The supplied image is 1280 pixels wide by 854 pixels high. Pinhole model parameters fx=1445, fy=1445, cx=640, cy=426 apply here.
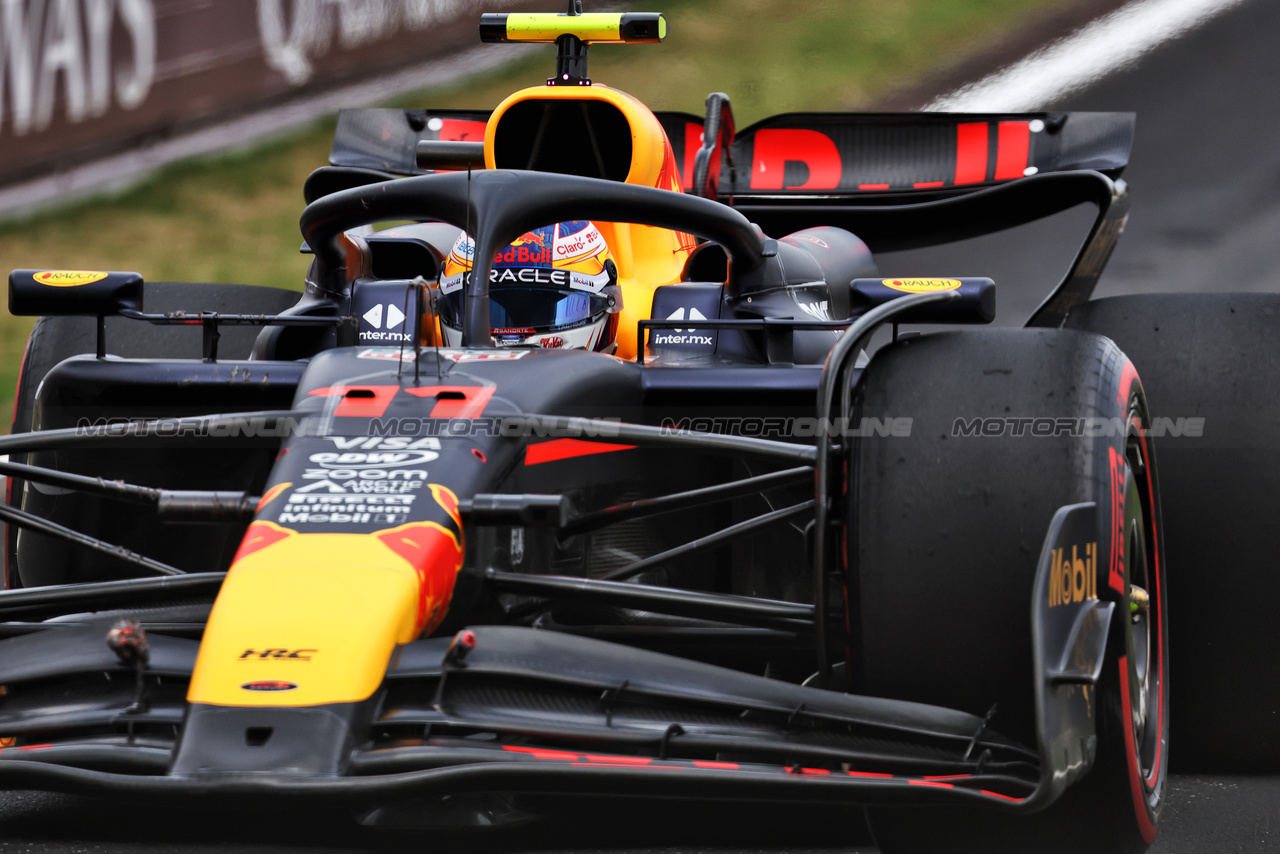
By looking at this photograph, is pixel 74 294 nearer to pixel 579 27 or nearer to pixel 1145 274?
pixel 579 27

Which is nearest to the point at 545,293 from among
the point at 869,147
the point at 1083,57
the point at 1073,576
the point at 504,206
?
the point at 504,206

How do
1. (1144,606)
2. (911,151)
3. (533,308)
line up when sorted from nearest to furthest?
1. (1144,606)
2. (533,308)
3. (911,151)

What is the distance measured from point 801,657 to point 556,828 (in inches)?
25.6

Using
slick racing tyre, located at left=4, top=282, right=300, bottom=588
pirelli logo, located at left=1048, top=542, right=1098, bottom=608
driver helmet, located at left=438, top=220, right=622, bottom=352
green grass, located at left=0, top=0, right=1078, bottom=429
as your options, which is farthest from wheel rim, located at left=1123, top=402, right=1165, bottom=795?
green grass, located at left=0, top=0, right=1078, bottom=429

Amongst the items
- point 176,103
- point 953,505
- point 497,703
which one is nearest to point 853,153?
point 953,505

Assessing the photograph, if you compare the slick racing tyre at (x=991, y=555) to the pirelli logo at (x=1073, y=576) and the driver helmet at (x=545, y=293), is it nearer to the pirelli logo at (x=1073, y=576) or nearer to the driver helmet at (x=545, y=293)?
the pirelli logo at (x=1073, y=576)

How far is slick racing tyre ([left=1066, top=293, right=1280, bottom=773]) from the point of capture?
3.21m

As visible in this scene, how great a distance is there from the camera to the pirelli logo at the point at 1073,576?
218cm

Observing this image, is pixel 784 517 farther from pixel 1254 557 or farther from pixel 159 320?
pixel 159 320

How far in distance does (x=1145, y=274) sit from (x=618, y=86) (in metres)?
4.56

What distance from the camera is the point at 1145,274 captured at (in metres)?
8.91

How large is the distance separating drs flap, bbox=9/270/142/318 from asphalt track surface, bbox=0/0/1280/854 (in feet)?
3.65

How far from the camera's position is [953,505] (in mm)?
2365

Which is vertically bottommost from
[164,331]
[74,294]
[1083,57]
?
[164,331]
